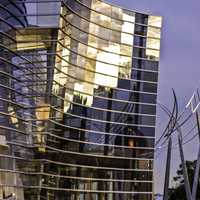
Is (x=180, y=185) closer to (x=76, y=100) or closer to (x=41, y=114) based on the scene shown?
(x=76, y=100)

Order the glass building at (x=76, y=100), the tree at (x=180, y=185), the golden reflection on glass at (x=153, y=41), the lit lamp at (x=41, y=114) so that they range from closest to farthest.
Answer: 1. the glass building at (x=76, y=100)
2. the lit lamp at (x=41, y=114)
3. the golden reflection on glass at (x=153, y=41)
4. the tree at (x=180, y=185)

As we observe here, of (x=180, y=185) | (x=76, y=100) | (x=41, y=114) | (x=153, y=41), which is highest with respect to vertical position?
(x=153, y=41)

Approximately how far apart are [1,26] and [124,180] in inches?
861

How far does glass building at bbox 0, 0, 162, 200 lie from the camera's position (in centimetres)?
4944

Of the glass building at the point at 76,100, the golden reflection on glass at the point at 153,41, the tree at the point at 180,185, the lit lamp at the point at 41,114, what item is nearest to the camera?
the glass building at the point at 76,100

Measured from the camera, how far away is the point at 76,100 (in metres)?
58.6

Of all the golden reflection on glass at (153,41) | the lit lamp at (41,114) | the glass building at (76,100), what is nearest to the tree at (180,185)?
the glass building at (76,100)

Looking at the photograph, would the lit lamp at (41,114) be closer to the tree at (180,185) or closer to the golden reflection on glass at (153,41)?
the golden reflection on glass at (153,41)

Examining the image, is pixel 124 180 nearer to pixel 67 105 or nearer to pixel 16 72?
pixel 67 105

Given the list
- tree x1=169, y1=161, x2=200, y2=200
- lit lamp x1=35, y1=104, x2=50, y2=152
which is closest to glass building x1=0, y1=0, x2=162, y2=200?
lit lamp x1=35, y1=104, x2=50, y2=152

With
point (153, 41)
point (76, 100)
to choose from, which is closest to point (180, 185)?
point (153, 41)

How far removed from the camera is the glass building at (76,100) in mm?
49438

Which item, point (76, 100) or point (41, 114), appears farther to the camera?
point (76, 100)

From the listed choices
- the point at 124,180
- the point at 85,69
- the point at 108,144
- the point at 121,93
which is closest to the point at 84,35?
the point at 85,69
